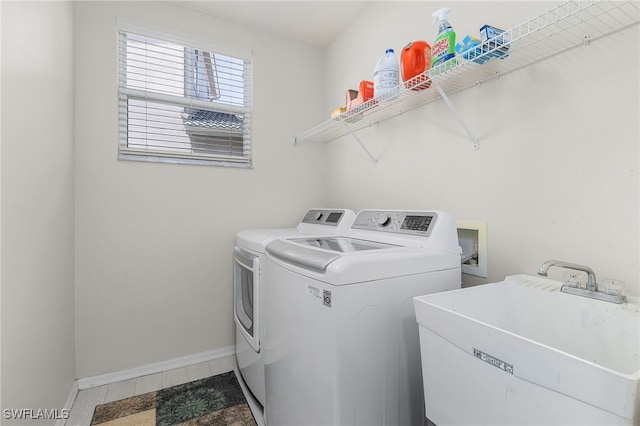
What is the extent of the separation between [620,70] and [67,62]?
254cm

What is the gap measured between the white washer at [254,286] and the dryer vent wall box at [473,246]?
67 cm

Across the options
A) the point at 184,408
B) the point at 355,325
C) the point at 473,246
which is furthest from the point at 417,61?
the point at 184,408

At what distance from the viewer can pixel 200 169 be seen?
2227 millimetres

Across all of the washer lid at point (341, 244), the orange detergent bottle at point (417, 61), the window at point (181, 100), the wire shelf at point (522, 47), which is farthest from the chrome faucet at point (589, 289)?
the window at point (181, 100)

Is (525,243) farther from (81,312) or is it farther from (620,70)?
(81,312)

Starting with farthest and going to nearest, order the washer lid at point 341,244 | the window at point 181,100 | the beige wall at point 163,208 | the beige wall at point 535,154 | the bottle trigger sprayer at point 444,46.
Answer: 1. the window at point 181,100
2. the beige wall at point 163,208
3. the washer lid at point 341,244
4. the bottle trigger sprayer at point 444,46
5. the beige wall at point 535,154

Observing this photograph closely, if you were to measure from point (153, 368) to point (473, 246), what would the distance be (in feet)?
7.16

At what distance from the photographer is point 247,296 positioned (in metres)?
1.88

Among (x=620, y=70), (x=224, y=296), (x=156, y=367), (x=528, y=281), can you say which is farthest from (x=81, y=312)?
(x=620, y=70)

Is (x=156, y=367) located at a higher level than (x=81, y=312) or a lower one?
lower

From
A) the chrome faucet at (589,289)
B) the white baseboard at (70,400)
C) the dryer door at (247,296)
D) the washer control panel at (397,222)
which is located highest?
the washer control panel at (397,222)

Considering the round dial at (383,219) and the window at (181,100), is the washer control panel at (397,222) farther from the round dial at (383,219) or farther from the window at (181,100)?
the window at (181,100)

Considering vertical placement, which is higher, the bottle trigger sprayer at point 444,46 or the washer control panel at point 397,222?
the bottle trigger sprayer at point 444,46

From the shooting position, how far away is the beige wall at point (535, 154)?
3.27 ft
